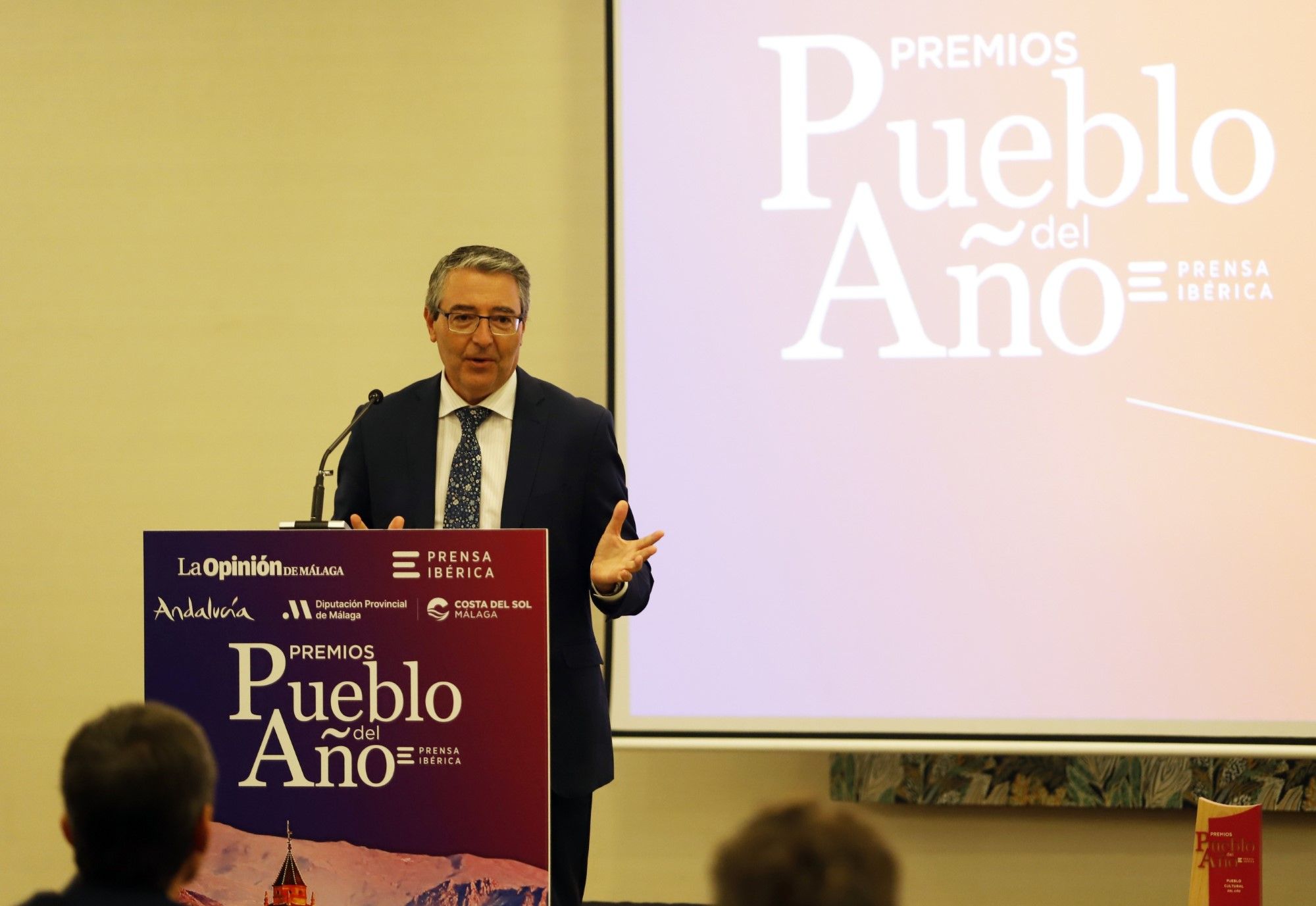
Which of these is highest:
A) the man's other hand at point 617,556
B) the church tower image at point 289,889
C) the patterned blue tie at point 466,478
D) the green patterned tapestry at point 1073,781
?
the patterned blue tie at point 466,478

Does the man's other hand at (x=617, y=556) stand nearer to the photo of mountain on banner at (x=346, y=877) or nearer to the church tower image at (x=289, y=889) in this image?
the photo of mountain on banner at (x=346, y=877)

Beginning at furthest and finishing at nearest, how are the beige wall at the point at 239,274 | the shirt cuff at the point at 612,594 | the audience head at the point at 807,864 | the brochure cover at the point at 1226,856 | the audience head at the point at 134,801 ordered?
the beige wall at the point at 239,274 → the brochure cover at the point at 1226,856 → the shirt cuff at the point at 612,594 → the audience head at the point at 134,801 → the audience head at the point at 807,864

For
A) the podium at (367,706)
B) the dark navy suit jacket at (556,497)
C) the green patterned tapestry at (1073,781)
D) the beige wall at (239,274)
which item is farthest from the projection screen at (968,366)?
the podium at (367,706)

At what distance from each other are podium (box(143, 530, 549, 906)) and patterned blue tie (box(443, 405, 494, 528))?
18.6 inches

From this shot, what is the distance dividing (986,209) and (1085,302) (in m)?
0.35

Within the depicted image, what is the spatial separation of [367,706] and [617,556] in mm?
521

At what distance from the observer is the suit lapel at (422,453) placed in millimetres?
2406

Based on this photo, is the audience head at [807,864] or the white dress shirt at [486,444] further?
the white dress shirt at [486,444]

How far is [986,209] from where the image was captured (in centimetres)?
343

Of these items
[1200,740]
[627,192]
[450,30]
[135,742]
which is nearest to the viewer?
[135,742]

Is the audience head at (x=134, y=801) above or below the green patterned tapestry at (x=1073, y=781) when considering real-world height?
above

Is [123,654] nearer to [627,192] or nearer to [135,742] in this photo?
[627,192]

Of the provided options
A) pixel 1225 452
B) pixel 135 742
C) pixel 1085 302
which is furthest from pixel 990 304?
pixel 135 742

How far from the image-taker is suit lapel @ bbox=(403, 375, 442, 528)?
241 cm
